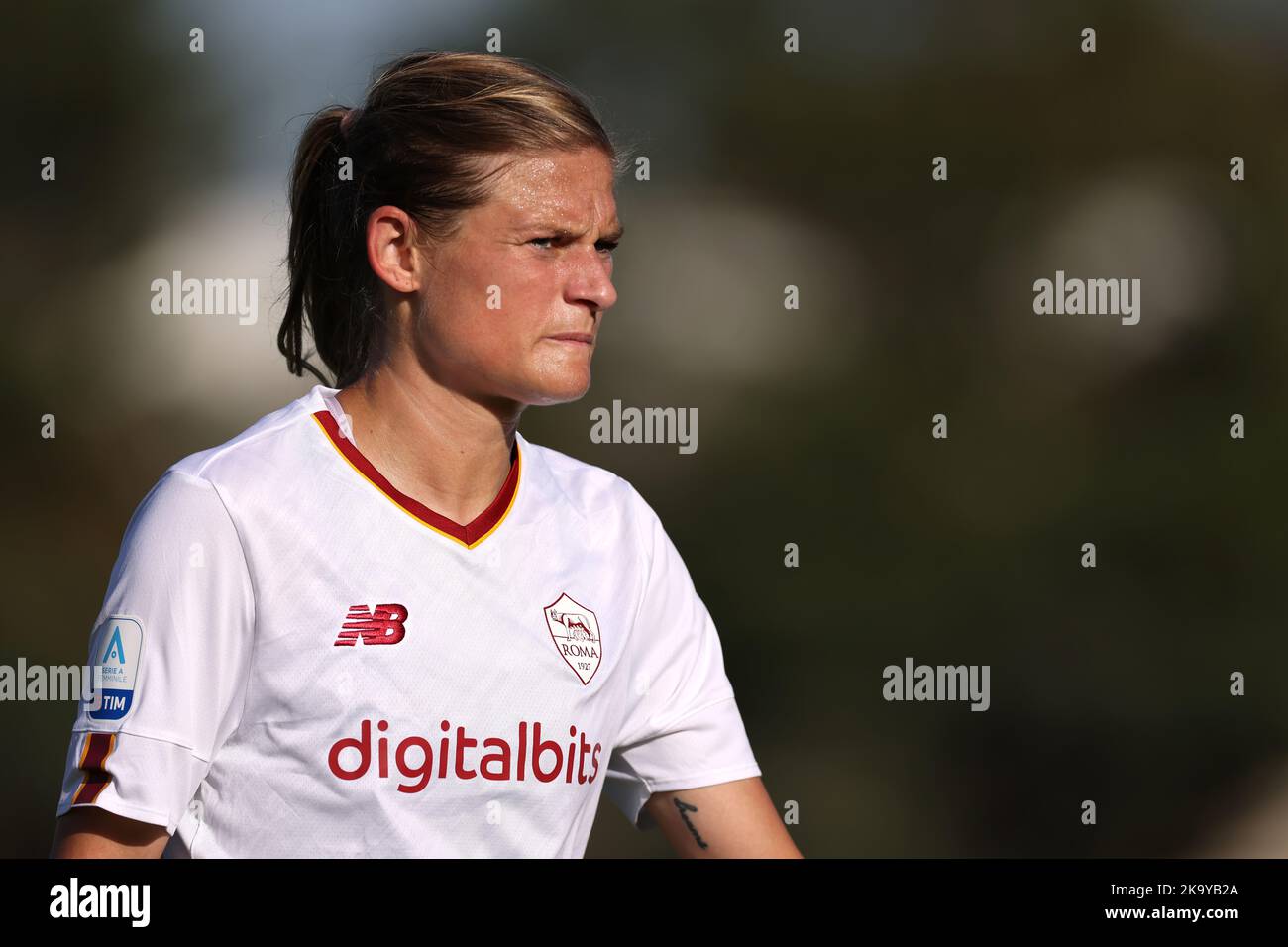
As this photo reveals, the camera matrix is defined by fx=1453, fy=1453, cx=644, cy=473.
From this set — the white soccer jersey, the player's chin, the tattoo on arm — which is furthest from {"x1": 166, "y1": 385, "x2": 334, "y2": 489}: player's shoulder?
the tattoo on arm

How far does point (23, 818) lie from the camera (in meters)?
5.84

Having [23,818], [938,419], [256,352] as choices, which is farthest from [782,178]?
[23,818]

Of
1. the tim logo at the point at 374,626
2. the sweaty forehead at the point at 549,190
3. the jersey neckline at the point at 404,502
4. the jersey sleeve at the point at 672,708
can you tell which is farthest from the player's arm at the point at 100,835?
the sweaty forehead at the point at 549,190

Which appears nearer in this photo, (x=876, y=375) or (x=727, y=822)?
(x=727, y=822)

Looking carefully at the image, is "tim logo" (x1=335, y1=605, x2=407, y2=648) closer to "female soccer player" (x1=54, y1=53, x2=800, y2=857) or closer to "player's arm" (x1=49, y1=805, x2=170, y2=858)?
"female soccer player" (x1=54, y1=53, x2=800, y2=857)

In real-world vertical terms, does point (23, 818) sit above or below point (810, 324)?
below

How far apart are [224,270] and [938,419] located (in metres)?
3.09

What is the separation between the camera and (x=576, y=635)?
1.86 metres

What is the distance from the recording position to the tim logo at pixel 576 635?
72.0 inches

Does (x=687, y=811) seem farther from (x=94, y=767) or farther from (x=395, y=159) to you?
(x=395, y=159)

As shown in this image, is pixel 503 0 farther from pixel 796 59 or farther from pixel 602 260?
pixel 602 260

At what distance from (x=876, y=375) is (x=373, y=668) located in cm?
511

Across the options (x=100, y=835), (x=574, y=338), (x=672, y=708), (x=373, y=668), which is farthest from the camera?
(x=672, y=708)

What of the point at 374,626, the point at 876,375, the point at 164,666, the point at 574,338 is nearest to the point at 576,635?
the point at 374,626
